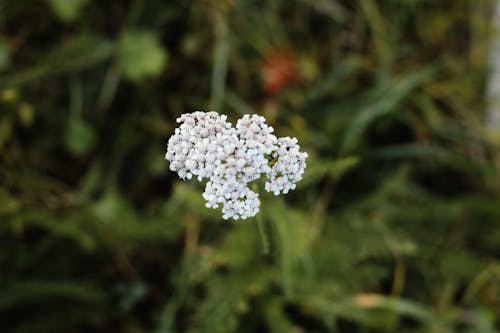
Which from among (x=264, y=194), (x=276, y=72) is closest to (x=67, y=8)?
(x=276, y=72)

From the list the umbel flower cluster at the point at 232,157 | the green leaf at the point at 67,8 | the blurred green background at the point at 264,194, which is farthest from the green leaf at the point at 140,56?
the umbel flower cluster at the point at 232,157

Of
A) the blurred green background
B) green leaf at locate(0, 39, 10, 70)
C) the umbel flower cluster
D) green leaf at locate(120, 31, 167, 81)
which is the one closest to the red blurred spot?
the blurred green background

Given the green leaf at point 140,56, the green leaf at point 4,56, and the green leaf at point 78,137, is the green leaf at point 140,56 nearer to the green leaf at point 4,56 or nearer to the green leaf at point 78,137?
the green leaf at point 78,137

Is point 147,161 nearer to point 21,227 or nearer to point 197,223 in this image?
point 197,223

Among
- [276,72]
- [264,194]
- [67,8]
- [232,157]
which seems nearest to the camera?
[232,157]

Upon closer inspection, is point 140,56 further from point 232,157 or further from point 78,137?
point 232,157

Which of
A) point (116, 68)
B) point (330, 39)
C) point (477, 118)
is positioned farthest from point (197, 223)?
point (477, 118)

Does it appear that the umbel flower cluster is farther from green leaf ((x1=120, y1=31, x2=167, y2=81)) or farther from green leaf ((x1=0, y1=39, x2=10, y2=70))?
green leaf ((x1=0, y1=39, x2=10, y2=70))
